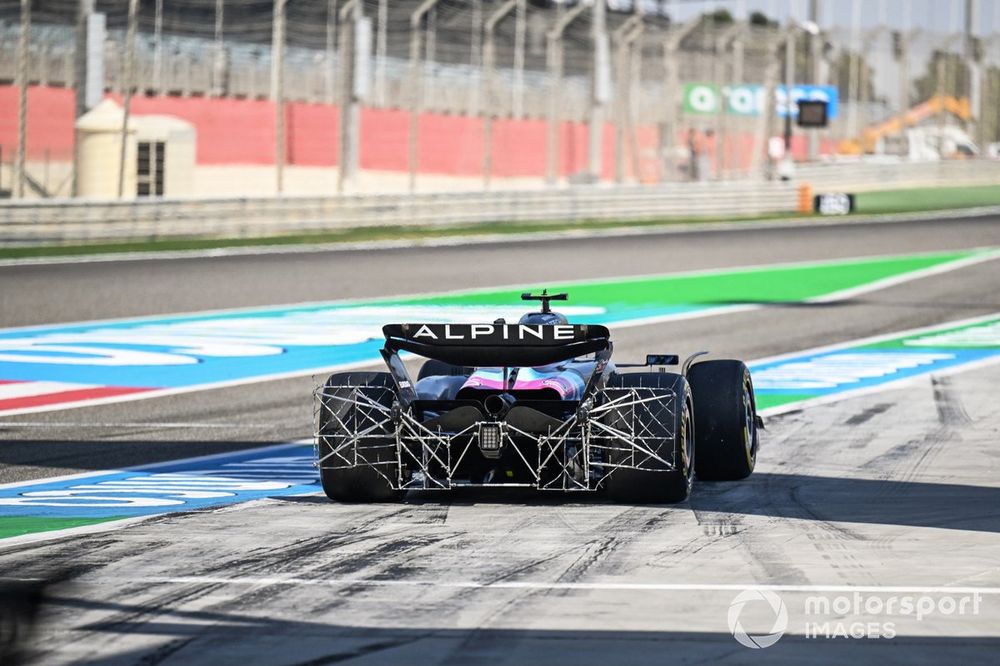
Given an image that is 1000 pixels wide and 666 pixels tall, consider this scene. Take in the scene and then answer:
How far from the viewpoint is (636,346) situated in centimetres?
1811

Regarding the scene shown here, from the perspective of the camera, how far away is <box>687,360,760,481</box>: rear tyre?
9859 mm

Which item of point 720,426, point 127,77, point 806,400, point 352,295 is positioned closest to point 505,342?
point 720,426

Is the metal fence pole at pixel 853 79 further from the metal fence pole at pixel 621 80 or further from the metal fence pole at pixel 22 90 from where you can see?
the metal fence pole at pixel 22 90

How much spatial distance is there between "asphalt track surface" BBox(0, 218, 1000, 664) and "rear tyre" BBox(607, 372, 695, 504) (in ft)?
0.35

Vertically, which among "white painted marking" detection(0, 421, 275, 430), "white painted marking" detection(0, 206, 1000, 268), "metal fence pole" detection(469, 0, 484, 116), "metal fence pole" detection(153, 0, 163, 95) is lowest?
"white painted marking" detection(0, 421, 275, 430)

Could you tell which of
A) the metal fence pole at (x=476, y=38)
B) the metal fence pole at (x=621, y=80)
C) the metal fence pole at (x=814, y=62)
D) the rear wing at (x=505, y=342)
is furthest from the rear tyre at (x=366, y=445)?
the metal fence pole at (x=814, y=62)

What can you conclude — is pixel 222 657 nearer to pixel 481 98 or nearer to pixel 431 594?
pixel 431 594

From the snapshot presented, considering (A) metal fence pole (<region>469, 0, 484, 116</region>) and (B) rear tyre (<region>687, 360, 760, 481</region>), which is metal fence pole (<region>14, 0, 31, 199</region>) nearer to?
(A) metal fence pole (<region>469, 0, 484, 116</region>)

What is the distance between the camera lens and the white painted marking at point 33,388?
48.2 feet

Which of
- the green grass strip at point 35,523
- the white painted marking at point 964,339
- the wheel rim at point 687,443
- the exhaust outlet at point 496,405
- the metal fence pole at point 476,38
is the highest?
the metal fence pole at point 476,38

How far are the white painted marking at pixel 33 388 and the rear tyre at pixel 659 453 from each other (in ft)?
24.6

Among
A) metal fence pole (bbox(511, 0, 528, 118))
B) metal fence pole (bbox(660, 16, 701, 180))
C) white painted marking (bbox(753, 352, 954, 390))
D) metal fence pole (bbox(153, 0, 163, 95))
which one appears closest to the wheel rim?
white painted marking (bbox(753, 352, 954, 390))

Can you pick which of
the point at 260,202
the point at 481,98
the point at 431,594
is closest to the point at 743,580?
the point at 431,594

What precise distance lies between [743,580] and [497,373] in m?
2.93
